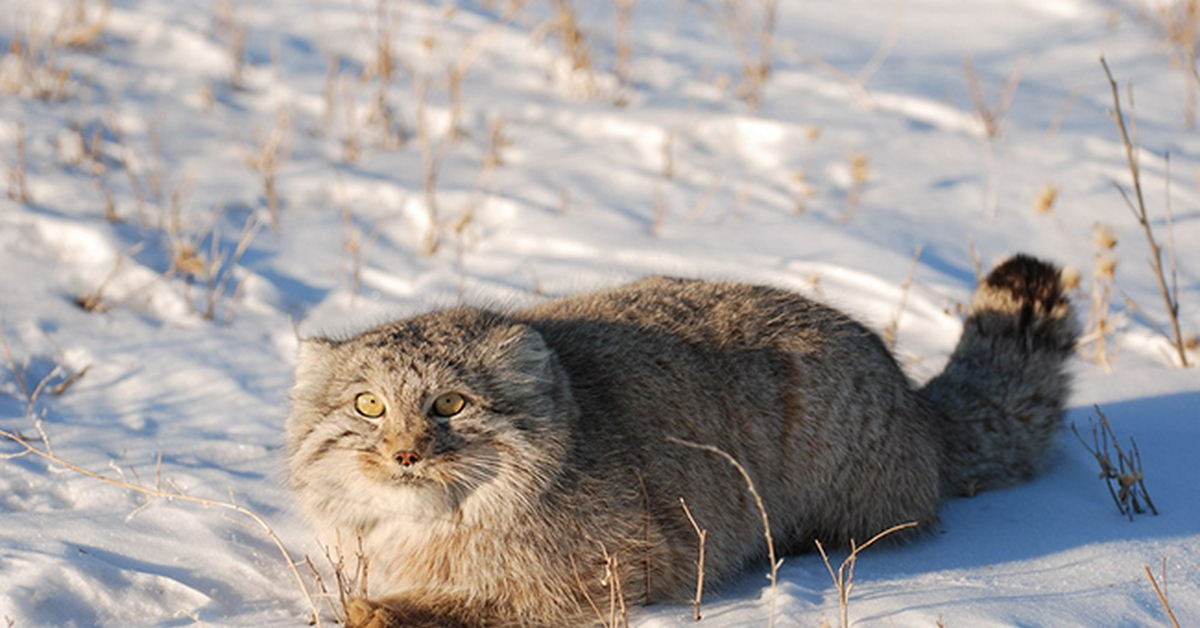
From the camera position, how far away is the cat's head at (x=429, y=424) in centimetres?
376

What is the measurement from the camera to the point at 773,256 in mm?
7238

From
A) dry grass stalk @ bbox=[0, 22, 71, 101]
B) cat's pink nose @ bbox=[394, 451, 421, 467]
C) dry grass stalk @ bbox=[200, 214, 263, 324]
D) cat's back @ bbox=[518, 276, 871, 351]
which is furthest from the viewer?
dry grass stalk @ bbox=[0, 22, 71, 101]

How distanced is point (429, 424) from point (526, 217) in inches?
163

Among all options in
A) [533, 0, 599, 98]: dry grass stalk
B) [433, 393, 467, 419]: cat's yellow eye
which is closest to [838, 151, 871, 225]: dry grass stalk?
[533, 0, 599, 98]: dry grass stalk

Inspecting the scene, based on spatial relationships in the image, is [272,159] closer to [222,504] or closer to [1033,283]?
[222,504]

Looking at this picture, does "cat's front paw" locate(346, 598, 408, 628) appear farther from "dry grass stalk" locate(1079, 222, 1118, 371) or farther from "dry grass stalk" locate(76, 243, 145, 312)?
"dry grass stalk" locate(1079, 222, 1118, 371)

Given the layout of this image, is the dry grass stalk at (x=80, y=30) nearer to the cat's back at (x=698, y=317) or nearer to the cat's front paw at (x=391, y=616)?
the cat's back at (x=698, y=317)

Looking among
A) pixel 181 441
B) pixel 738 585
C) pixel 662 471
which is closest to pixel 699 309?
pixel 662 471

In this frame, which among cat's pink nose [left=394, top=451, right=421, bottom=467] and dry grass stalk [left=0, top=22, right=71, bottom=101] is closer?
cat's pink nose [left=394, top=451, right=421, bottom=467]

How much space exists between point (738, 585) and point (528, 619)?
33.2 inches

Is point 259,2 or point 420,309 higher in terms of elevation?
point 259,2

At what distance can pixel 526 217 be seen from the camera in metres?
7.77

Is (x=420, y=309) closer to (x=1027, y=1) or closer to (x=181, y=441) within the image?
(x=181, y=441)

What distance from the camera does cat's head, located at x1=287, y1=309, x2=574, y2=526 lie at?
376 cm
